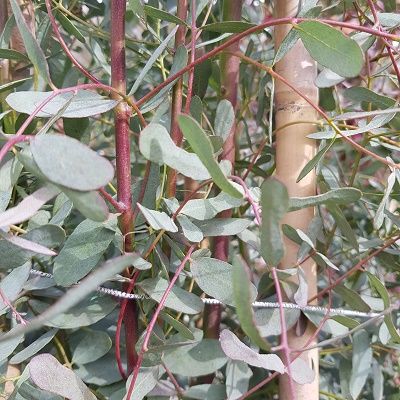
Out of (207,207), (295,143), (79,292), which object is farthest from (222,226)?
(79,292)

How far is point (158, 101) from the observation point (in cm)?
44

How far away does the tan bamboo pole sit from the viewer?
54cm

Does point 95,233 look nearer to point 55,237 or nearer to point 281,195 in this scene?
point 55,237

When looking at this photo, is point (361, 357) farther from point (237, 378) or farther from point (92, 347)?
point (92, 347)

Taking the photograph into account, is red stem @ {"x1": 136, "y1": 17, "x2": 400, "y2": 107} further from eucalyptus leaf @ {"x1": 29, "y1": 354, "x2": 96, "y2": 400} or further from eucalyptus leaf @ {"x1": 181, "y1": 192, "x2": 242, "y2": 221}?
eucalyptus leaf @ {"x1": 29, "y1": 354, "x2": 96, "y2": 400}

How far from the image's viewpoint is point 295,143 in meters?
0.55

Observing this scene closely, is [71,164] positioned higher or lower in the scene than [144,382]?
higher

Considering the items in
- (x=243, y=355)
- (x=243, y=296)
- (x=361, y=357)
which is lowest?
(x=361, y=357)

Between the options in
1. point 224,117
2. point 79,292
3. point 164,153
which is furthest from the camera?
point 224,117

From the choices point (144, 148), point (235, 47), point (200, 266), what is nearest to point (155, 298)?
point (200, 266)

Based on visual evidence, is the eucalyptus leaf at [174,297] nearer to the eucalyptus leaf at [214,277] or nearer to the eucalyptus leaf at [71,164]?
the eucalyptus leaf at [214,277]

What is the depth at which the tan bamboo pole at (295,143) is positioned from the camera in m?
0.54

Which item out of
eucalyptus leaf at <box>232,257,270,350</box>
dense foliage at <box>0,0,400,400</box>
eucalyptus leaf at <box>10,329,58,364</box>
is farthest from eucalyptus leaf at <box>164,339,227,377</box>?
eucalyptus leaf at <box>232,257,270,350</box>

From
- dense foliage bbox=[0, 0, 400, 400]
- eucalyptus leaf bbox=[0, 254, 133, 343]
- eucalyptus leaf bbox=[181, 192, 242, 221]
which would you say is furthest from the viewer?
eucalyptus leaf bbox=[181, 192, 242, 221]
